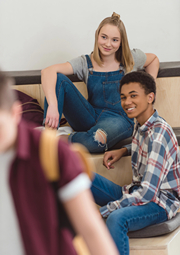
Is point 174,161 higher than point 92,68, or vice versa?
point 92,68

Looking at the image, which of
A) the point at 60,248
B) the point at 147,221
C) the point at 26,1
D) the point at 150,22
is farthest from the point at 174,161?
the point at 26,1

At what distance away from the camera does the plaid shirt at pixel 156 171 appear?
1091 mm

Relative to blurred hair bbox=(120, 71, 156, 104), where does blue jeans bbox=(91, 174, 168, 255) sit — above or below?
below

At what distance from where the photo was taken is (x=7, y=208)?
415mm

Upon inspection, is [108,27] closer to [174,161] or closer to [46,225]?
[174,161]

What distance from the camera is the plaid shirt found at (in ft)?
3.58

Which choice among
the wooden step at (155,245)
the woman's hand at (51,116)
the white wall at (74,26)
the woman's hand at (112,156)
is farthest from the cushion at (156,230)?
the white wall at (74,26)

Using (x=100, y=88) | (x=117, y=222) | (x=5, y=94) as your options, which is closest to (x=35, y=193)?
(x=5, y=94)

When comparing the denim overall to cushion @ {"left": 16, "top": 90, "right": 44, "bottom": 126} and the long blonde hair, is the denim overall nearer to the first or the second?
the long blonde hair

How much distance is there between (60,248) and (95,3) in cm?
185

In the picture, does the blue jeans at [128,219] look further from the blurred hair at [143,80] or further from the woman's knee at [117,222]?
the blurred hair at [143,80]

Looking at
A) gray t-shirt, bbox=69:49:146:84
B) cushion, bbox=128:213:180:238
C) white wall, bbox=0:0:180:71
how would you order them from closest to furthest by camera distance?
cushion, bbox=128:213:180:238 → gray t-shirt, bbox=69:49:146:84 → white wall, bbox=0:0:180:71

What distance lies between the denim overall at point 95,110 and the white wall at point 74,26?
1.60 feet

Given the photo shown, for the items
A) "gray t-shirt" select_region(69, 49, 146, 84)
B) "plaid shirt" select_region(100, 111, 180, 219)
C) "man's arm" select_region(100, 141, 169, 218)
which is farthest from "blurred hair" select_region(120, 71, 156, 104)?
"gray t-shirt" select_region(69, 49, 146, 84)
